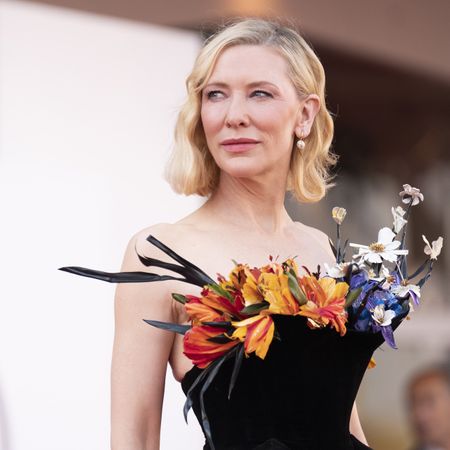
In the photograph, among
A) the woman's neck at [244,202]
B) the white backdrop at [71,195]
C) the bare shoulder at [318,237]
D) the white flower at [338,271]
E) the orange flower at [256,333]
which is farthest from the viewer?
the white backdrop at [71,195]

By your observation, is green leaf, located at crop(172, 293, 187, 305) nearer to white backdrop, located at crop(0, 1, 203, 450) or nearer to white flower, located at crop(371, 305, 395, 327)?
white flower, located at crop(371, 305, 395, 327)

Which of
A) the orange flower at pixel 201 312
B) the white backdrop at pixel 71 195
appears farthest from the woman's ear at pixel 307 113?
the white backdrop at pixel 71 195

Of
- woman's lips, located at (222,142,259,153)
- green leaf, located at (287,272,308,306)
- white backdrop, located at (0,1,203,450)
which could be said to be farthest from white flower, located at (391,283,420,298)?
white backdrop, located at (0,1,203,450)

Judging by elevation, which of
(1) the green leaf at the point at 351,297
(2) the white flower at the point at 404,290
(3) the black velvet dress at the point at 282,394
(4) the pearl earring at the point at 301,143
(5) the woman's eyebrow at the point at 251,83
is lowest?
(3) the black velvet dress at the point at 282,394

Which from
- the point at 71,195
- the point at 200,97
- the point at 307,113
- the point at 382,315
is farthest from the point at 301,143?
the point at 71,195

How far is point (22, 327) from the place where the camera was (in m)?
2.37

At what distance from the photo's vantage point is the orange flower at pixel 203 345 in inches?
48.2

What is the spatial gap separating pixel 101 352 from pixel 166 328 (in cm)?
121

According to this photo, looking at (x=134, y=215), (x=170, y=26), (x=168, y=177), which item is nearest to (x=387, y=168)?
(x=170, y=26)

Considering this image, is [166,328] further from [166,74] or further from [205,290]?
[166,74]

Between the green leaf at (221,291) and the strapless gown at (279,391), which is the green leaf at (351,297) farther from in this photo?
the green leaf at (221,291)

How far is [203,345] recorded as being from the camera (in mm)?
1226

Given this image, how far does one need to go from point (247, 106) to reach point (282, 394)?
364mm

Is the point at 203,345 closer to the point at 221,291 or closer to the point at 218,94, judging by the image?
the point at 221,291
